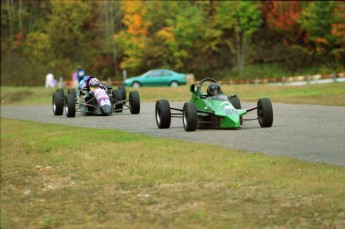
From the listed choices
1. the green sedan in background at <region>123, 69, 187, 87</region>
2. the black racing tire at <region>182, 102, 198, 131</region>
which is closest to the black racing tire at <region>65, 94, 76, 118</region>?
the black racing tire at <region>182, 102, 198, 131</region>

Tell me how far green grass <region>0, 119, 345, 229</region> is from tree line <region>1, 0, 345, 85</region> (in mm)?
55595

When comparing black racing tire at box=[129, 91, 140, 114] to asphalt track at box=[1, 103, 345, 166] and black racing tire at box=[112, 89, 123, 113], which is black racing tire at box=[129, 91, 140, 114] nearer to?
asphalt track at box=[1, 103, 345, 166]

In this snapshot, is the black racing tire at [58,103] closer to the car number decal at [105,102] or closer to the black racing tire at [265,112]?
the car number decal at [105,102]

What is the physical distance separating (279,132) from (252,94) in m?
27.1

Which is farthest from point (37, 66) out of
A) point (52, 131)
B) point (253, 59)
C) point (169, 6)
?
point (52, 131)

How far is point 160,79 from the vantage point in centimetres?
7081

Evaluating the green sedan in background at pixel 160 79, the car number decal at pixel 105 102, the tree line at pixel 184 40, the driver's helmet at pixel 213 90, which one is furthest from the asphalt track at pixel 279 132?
the tree line at pixel 184 40

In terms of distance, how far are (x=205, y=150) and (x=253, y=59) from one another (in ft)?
223

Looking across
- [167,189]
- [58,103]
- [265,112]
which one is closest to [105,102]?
[58,103]

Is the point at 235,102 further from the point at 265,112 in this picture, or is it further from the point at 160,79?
the point at 160,79

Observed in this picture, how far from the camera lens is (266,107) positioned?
21719 mm

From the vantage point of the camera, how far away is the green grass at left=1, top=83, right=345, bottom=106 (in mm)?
37688

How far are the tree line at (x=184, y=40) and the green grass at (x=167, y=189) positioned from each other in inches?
2189

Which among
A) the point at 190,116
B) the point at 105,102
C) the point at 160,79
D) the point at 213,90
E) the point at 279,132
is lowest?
the point at 279,132
